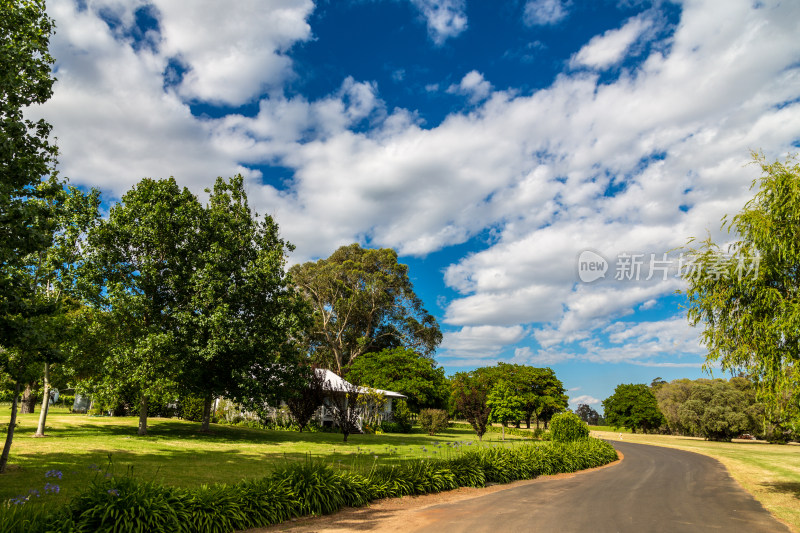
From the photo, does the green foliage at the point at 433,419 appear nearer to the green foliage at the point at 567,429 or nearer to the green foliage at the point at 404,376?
the green foliage at the point at 404,376

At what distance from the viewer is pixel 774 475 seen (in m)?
18.7

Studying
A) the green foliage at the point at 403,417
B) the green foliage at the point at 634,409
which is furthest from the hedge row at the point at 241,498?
the green foliage at the point at 634,409

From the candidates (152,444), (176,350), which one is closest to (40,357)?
(152,444)

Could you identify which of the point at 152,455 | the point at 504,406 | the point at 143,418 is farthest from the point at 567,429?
the point at 143,418

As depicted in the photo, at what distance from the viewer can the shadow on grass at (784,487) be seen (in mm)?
14058

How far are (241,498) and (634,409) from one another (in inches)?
2733

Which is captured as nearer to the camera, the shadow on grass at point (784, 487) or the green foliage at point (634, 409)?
the shadow on grass at point (784, 487)

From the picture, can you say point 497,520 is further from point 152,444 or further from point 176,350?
point 176,350

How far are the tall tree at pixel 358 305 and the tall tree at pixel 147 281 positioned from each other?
72.4 ft

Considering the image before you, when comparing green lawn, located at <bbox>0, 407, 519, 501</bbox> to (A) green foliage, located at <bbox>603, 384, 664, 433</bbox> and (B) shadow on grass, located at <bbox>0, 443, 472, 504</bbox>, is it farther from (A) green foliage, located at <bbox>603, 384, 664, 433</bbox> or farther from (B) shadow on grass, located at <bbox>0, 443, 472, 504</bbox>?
(A) green foliage, located at <bbox>603, 384, 664, 433</bbox>

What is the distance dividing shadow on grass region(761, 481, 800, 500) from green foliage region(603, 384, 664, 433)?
53.1 metres

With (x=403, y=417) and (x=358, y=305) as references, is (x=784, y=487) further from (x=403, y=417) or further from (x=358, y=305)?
(x=358, y=305)

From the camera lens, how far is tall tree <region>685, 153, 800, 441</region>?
11.6 metres

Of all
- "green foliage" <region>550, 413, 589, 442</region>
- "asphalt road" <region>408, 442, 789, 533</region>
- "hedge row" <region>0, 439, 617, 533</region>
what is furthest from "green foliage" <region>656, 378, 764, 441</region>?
"hedge row" <region>0, 439, 617, 533</region>
